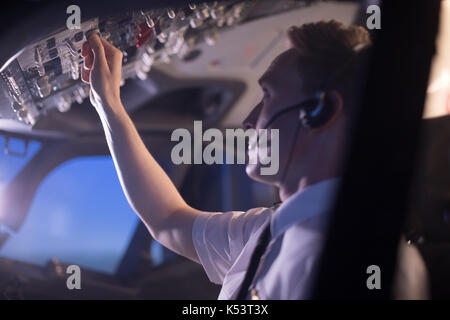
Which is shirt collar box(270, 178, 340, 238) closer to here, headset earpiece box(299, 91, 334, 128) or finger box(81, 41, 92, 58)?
headset earpiece box(299, 91, 334, 128)

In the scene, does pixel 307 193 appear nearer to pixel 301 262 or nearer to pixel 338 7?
pixel 301 262

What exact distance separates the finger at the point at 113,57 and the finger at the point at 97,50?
2 centimetres

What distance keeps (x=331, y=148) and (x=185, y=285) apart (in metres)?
2.25

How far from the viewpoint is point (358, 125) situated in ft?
1.39

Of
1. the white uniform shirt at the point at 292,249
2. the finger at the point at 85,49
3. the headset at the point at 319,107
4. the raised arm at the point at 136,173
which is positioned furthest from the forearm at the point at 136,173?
the headset at the point at 319,107

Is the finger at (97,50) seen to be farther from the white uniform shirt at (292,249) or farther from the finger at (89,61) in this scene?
the white uniform shirt at (292,249)

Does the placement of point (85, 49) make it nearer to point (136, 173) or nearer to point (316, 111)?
point (136, 173)

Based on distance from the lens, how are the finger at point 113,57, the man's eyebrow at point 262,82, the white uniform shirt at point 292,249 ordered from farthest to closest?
the finger at point 113,57, the man's eyebrow at point 262,82, the white uniform shirt at point 292,249

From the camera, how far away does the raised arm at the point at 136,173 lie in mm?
815

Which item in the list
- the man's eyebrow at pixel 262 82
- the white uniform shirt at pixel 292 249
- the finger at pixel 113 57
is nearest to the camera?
the white uniform shirt at pixel 292 249

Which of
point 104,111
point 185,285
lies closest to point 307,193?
point 104,111

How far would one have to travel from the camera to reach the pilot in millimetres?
566

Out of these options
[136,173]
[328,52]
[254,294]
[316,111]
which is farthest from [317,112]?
[136,173]

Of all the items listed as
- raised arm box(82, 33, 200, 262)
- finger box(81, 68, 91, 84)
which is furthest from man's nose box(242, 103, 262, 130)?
finger box(81, 68, 91, 84)
